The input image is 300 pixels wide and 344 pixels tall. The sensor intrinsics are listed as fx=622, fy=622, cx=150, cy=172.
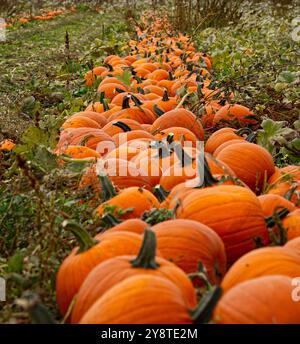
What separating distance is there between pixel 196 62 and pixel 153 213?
6328 millimetres

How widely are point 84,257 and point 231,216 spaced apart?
2.06 feet

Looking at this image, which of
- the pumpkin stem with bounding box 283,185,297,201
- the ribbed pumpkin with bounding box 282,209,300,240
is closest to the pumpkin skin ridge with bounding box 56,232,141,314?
the ribbed pumpkin with bounding box 282,209,300,240

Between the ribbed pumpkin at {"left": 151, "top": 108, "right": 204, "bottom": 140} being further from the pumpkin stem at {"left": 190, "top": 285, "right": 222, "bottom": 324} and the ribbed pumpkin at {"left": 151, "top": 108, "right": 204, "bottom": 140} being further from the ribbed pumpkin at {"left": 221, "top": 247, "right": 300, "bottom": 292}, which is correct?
the pumpkin stem at {"left": 190, "top": 285, "right": 222, "bottom": 324}

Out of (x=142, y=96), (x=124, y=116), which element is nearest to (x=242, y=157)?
(x=124, y=116)

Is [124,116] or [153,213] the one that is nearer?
[153,213]

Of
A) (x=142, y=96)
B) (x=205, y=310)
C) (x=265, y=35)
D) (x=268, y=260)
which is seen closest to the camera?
(x=205, y=310)

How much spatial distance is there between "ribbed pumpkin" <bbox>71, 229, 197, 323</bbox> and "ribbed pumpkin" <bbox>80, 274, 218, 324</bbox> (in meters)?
0.10

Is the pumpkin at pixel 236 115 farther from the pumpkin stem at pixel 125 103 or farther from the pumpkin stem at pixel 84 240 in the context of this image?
the pumpkin stem at pixel 84 240

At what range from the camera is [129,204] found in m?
2.73

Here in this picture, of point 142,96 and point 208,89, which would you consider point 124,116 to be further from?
point 208,89

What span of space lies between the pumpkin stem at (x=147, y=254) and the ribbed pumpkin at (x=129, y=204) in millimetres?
723

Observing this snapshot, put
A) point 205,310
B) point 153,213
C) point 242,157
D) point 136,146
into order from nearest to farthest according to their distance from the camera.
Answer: point 205,310 → point 153,213 → point 242,157 → point 136,146

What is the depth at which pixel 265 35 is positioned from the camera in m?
11.5

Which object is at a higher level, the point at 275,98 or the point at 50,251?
the point at 50,251
